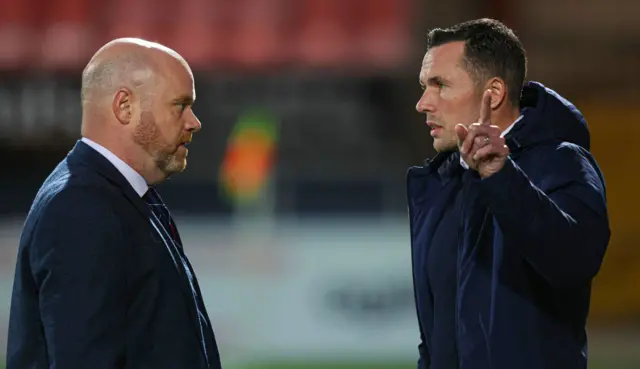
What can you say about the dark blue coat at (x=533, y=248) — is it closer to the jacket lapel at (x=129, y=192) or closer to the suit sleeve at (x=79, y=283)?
the jacket lapel at (x=129, y=192)

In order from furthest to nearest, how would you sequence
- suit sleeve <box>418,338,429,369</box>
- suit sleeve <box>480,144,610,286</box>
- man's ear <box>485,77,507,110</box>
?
suit sleeve <box>418,338,429,369</box>
man's ear <box>485,77,507,110</box>
suit sleeve <box>480,144,610,286</box>

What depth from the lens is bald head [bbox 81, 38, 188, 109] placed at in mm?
2654

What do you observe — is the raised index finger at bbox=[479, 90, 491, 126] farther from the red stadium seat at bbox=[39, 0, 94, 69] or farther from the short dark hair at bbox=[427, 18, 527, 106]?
the red stadium seat at bbox=[39, 0, 94, 69]

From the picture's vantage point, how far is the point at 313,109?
10.4 meters

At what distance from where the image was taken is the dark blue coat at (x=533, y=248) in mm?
2582

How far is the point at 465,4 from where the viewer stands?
418 inches

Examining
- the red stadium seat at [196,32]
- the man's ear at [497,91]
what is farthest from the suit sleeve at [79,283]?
the red stadium seat at [196,32]

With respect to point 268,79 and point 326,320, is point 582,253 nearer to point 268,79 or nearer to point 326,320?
point 326,320

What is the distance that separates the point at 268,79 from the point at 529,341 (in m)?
8.20

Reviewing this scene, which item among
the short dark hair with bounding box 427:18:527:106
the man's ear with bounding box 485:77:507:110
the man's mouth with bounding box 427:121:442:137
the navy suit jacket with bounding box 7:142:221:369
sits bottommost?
the navy suit jacket with bounding box 7:142:221:369

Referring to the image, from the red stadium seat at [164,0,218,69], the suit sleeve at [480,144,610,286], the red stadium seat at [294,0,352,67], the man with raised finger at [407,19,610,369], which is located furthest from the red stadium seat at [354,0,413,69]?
the suit sleeve at [480,144,610,286]

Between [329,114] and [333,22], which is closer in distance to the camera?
[329,114]

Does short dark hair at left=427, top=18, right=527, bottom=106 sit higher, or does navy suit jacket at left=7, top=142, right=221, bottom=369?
short dark hair at left=427, top=18, right=527, bottom=106

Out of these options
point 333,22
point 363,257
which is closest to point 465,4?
point 333,22
